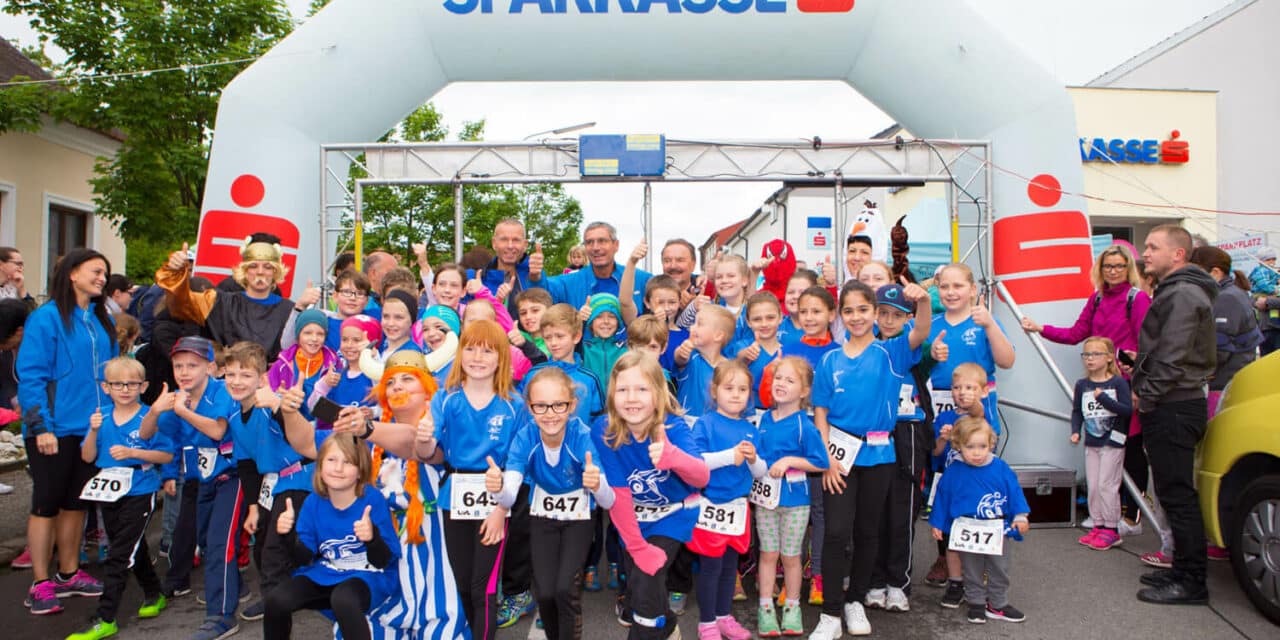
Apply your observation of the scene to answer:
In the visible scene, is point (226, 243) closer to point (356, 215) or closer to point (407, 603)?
point (356, 215)

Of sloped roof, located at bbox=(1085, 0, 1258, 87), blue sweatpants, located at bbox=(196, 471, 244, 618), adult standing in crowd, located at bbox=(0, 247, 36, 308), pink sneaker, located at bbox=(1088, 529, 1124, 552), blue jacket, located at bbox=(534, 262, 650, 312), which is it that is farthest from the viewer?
sloped roof, located at bbox=(1085, 0, 1258, 87)

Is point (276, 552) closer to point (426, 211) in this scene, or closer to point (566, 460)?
point (566, 460)

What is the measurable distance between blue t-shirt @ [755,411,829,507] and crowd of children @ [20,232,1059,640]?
1 centimetres

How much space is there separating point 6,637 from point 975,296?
5.30 metres

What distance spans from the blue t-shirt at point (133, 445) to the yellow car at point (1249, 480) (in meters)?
5.28

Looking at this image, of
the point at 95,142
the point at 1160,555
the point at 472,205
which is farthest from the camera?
the point at 472,205

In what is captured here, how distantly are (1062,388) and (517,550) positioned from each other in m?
4.23

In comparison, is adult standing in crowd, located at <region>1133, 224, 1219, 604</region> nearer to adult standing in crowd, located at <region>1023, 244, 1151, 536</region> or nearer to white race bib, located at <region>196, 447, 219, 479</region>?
adult standing in crowd, located at <region>1023, 244, 1151, 536</region>

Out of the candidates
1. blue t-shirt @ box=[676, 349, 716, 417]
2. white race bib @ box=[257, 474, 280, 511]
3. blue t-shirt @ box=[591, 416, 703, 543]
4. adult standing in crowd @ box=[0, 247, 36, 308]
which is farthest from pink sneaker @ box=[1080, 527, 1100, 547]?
Answer: adult standing in crowd @ box=[0, 247, 36, 308]

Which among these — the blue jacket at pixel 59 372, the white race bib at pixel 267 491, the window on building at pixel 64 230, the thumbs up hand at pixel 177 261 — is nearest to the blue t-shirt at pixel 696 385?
the white race bib at pixel 267 491

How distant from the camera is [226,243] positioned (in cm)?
682

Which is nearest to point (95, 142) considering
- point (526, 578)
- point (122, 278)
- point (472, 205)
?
point (472, 205)

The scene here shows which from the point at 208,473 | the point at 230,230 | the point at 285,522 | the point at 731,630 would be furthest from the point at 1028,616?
the point at 230,230

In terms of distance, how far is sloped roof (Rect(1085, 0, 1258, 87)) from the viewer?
728 inches
